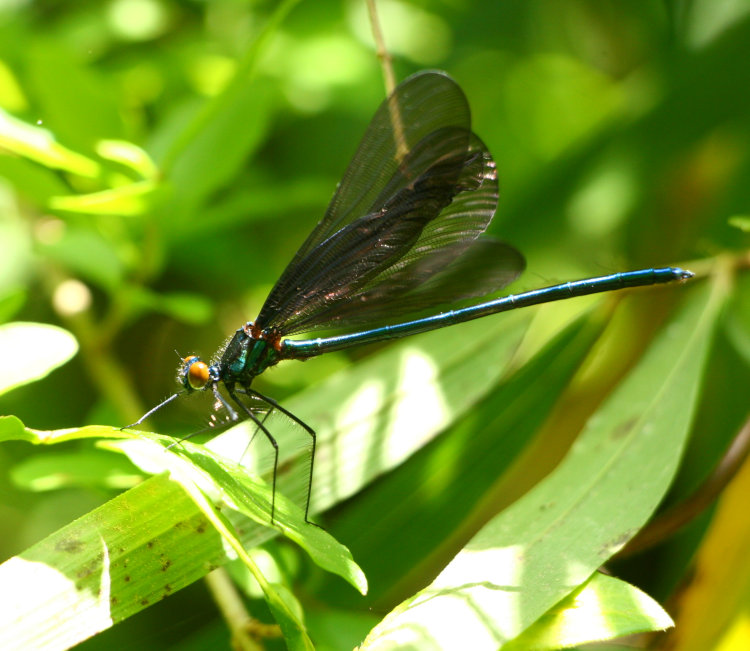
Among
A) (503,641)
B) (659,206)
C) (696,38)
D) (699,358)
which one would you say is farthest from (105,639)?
(696,38)

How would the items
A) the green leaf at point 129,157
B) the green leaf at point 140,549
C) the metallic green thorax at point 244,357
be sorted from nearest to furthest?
the green leaf at point 140,549
the green leaf at point 129,157
the metallic green thorax at point 244,357

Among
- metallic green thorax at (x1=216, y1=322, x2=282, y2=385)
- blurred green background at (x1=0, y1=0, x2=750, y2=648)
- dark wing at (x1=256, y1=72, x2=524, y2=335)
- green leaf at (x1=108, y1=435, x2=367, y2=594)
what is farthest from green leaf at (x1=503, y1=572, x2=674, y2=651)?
metallic green thorax at (x1=216, y1=322, x2=282, y2=385)

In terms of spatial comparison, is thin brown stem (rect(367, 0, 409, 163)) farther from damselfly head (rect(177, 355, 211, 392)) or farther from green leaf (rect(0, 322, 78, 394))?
green leaf (rect(0, 322, 78, 394))

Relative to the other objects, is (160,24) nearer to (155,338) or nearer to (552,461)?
(155,338)

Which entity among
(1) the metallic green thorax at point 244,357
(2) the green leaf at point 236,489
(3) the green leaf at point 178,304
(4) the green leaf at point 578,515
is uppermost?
(3) the green leaf at point 178,304

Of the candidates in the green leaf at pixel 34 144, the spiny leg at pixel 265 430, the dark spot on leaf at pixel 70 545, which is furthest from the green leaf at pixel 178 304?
the dark spot on leaf at pixel 70 545

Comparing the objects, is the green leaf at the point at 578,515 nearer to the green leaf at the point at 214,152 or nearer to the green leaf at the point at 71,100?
the green leaf at the point at 214,152

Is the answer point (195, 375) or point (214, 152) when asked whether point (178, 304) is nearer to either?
point (195, 375)
